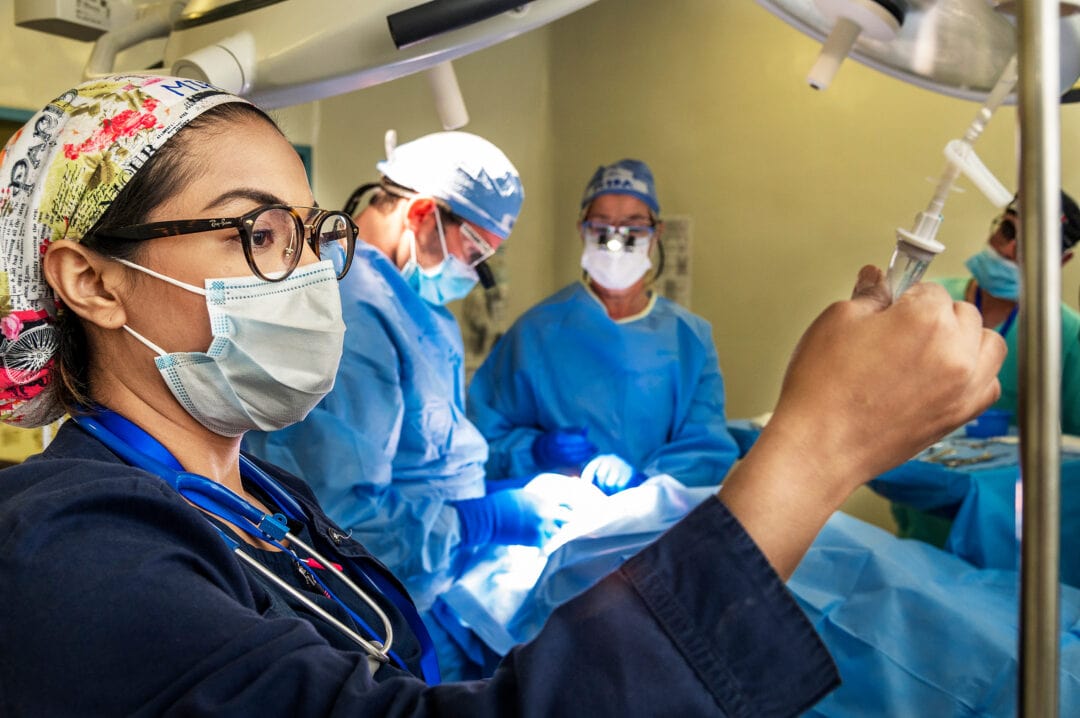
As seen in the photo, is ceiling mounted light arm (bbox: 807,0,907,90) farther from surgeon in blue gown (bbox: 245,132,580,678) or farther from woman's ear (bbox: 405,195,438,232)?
woman's ear (bbox: 405,195,438,232)

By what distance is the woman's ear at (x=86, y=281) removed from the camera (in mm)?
784

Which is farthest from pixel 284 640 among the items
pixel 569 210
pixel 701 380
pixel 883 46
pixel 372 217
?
pixel 569 210

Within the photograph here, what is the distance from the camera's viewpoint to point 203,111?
79 centimetres

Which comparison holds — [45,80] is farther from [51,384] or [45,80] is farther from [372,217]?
[51,384]

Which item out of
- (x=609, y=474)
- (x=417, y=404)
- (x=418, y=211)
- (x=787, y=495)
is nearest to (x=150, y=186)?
(x=787, y=495)

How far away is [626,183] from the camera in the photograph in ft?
8.75

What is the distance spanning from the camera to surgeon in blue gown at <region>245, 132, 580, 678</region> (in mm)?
1594

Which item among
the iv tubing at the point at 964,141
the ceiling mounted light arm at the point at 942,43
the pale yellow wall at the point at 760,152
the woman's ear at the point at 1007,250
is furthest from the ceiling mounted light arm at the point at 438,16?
the pale yellow wall at the point at 760,152

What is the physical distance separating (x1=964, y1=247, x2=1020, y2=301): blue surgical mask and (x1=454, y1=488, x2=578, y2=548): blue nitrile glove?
1.59 metres

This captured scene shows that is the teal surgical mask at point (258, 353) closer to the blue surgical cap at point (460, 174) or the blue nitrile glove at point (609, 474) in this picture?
the blue surgical cap at point (460, 174)

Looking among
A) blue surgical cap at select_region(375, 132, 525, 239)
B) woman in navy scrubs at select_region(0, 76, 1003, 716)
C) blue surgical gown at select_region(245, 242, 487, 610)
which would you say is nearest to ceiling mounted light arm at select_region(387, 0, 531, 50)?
woman in navy scrubs at select_region(0, 76, 1003, 716)

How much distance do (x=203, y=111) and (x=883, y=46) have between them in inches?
25.6

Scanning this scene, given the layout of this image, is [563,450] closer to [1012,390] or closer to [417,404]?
[417,404]

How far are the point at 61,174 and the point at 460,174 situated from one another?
1259 millimetres
